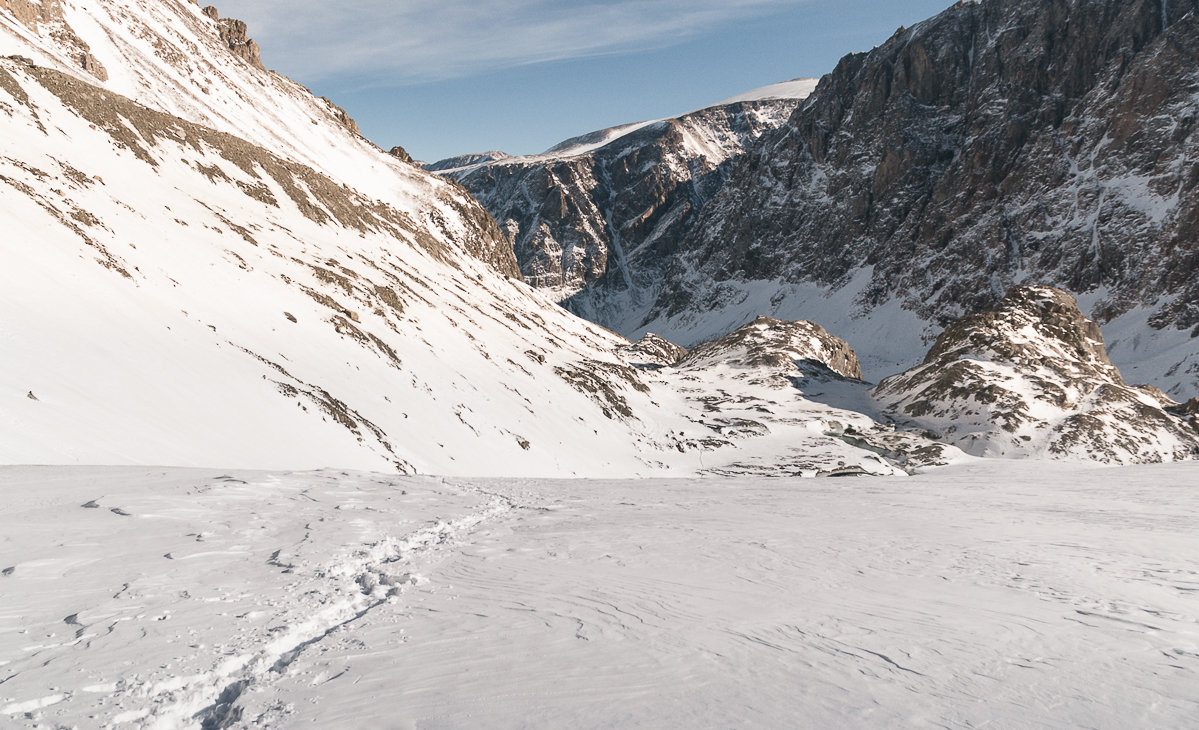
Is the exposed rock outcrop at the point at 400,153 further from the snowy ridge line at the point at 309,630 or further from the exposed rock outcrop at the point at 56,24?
the snowy ridge line at the point at 309,630

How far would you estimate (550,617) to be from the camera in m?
6.55

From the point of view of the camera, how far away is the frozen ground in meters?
4.61

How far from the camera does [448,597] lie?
7133 mm

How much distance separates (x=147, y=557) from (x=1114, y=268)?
144m

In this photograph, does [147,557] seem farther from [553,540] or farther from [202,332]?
[202,332]

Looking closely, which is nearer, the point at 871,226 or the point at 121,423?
the point at 121,423

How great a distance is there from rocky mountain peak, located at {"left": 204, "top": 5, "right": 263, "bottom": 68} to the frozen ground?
110200mm

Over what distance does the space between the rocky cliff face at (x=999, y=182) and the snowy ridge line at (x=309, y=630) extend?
360ft

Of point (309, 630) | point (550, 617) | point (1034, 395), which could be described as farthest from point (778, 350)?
point (309, 630)

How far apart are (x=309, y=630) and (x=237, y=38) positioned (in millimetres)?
122006

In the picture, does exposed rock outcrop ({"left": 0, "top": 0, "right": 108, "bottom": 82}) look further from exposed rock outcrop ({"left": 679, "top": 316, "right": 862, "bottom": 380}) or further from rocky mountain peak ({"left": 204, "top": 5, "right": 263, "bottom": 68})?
exposed rock outcrop ({"left": 679, "top": 316, "right": 862, "bottom": 380})

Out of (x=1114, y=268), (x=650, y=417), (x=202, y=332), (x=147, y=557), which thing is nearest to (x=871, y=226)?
(x=1114, y=268)

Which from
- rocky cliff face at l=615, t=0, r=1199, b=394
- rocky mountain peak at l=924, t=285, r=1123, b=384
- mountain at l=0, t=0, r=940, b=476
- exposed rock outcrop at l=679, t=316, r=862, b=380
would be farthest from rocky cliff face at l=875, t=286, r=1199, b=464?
rocky cliff face at l=615, t=0, r=1199, b=394

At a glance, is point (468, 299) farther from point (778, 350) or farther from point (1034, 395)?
point (1034, 395)
